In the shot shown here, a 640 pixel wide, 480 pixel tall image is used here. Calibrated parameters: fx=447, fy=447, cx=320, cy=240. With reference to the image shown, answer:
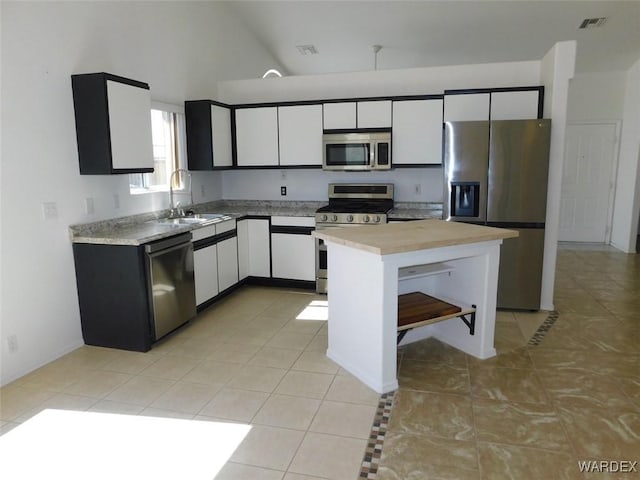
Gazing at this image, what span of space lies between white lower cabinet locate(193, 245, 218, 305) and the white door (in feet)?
19.0

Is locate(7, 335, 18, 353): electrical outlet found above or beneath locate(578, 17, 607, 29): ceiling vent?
beneath

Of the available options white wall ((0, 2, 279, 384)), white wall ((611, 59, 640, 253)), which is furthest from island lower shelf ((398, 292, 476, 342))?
white wall ((611, 59, 640, 253))

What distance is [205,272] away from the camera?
13.8ft

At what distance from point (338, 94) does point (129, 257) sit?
3.09 meters

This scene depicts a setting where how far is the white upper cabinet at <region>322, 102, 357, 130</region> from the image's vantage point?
4.77m

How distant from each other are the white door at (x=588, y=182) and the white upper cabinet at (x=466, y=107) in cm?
355

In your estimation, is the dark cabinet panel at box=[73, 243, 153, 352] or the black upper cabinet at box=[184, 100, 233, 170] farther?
the black upper cabinet at box=[184, 100, 233, 170]

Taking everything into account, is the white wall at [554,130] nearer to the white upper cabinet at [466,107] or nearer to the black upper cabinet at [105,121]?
the white upper cabinet at [466,107]

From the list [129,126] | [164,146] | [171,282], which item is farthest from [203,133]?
[171,282]

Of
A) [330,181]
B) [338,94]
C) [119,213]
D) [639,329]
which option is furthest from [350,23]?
[639,329]

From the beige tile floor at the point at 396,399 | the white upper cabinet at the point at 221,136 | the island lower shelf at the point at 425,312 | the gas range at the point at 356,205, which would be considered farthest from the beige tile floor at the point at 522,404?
the white upper cabinet at the point at 221,136

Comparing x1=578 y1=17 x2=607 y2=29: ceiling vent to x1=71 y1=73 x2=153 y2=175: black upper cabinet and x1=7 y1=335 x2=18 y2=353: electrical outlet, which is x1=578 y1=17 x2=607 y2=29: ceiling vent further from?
x1=7 y1=335 x2=18 y2=353: electrical outlet

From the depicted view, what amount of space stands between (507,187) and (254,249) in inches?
106

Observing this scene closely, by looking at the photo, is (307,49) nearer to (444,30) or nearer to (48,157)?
(444,30)
